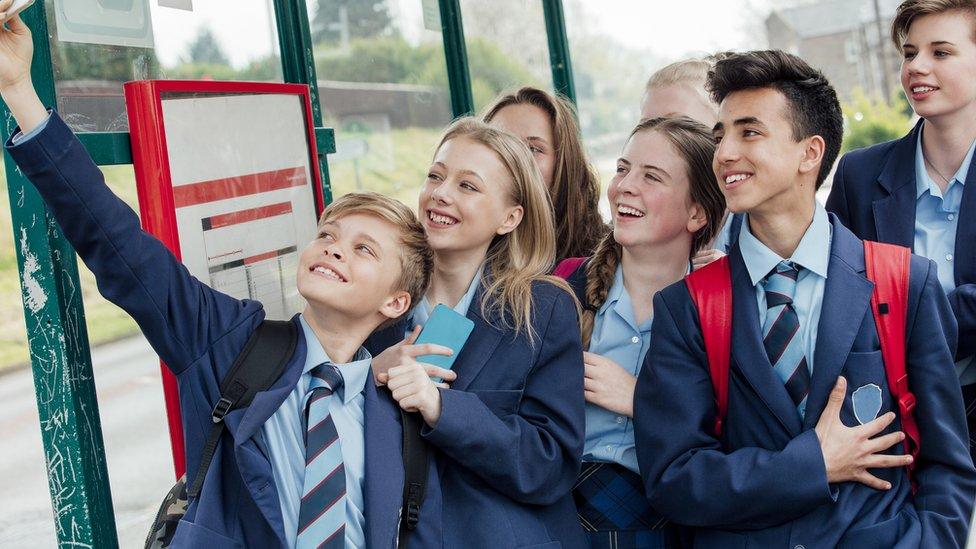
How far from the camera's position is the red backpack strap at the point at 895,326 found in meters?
2.30

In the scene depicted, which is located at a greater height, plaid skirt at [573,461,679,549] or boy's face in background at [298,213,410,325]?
boy's face in background at [298,213,410,325]

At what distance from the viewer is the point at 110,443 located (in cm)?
620

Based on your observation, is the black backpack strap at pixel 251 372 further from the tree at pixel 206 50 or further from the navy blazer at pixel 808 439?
the tree at pixel 206 50

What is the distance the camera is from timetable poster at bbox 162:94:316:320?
243 centimetres

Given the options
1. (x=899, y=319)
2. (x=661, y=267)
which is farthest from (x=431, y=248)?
(x=899, y=319)

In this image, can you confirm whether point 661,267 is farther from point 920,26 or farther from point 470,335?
point 920,26

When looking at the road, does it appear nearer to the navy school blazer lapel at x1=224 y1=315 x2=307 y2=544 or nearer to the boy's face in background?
the boy's face in background

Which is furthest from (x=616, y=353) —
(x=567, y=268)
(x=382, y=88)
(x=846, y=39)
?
(x=846, y=39)

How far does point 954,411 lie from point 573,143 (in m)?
1.73

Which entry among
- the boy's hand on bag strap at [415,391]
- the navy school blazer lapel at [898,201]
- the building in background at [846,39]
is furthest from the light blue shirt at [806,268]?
the building in background at [846,39]

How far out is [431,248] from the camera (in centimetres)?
269

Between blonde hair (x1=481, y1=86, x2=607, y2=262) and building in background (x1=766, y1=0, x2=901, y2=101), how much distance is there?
22151 mm

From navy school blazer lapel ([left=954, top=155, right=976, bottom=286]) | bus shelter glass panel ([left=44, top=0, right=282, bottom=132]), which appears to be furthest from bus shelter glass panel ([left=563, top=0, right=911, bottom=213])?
bus shelter glass panel ([left=44, top=0, right=282, bottom=132])

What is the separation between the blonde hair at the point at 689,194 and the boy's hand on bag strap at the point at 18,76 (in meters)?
1.56
